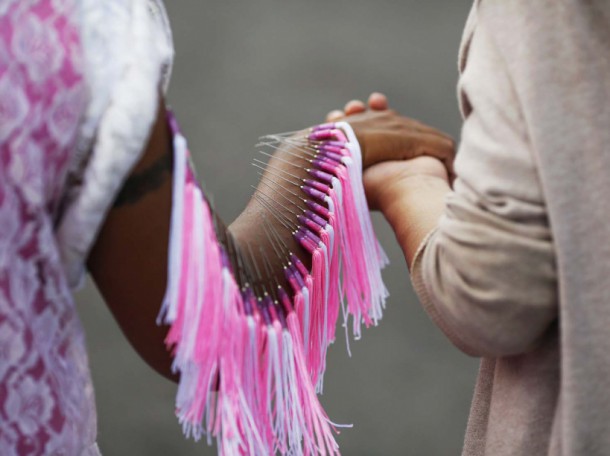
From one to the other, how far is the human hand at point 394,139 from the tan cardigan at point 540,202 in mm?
289

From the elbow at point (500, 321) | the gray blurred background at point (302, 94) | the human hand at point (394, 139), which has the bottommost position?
the gray blurred background at point (302, 94)

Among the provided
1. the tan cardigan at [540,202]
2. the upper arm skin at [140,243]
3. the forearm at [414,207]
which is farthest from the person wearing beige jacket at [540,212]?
the upper arm skin at [140,243]

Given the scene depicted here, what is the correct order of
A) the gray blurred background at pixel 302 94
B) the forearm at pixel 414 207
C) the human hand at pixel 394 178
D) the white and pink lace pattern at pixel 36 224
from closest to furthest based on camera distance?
the white and pink lace pattern at pixel 36 224 → the forearm at pixel 414 207 → the human hand at pixel 394 178 → the gray blurred background at pixel 302 94

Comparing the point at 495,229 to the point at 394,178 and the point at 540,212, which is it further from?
the point at 394,178

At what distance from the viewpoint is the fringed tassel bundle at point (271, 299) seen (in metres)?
0.70

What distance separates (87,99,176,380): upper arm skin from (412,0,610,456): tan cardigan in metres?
0.24

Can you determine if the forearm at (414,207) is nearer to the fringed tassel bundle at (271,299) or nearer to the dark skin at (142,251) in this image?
the fringed tassel bundle at (271,299)

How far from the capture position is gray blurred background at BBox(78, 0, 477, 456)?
2.21m

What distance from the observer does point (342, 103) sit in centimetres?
233

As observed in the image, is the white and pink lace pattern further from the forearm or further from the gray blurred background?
the gray blurred background

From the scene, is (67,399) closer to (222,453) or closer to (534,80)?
(222,453)

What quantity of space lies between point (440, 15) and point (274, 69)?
50 centimetres

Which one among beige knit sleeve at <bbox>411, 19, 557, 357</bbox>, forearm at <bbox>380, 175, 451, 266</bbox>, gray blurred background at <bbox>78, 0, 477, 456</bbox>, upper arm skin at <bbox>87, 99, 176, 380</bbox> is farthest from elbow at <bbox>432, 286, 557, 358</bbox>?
gray blurred background at <bbox>78, 0, 477, 456</bbox>

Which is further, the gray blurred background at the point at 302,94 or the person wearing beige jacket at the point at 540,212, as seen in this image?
the gray blurred background at the point at 302,94
